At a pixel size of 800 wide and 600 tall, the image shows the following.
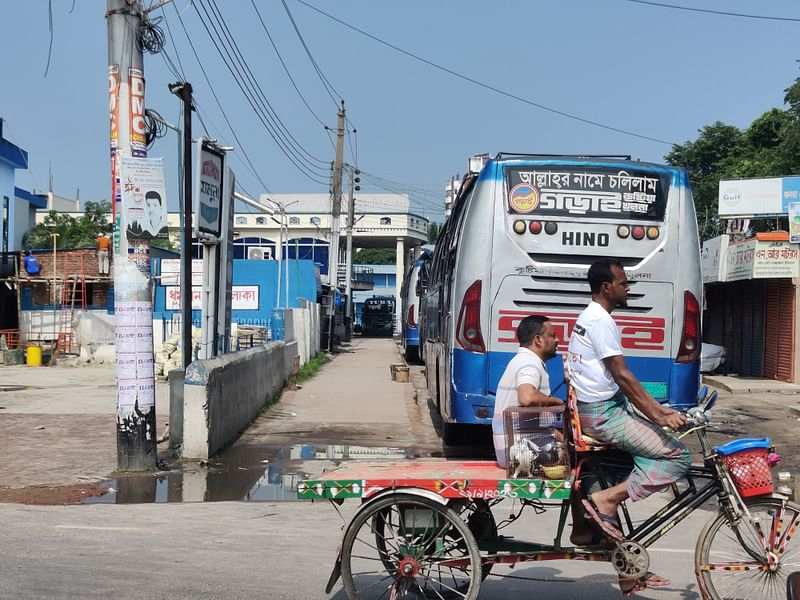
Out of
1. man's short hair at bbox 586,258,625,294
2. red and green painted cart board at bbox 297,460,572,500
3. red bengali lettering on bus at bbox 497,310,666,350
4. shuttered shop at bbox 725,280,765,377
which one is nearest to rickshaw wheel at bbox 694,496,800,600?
red and green painted cart board at bbox 297,460,572,500

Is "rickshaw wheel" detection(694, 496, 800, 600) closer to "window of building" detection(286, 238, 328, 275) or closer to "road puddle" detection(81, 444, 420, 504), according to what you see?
"road puddle" detection(81, 444, 420, 504)

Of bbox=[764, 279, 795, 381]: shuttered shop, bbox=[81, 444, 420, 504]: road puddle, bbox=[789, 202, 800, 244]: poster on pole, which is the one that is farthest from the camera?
bbox=[764, 279, 795, 381]: shuttered shop

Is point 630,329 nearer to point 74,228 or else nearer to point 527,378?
point 527,378

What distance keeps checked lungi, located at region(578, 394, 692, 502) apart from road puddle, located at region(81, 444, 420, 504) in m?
4.48

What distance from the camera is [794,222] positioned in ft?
71.2

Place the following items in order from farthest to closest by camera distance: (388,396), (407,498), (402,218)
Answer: (402,218)
(388,396)
(407,498)

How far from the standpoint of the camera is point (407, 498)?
15.7 feet

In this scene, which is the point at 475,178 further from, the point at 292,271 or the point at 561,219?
the point at 292,271

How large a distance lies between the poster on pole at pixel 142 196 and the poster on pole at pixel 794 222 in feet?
56.3

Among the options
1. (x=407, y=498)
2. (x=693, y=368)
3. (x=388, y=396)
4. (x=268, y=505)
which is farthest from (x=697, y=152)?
(x=407, y=498)

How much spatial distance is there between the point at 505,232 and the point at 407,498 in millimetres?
4833

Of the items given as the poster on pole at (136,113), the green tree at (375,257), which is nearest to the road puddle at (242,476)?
the poster on pole at (136,113)

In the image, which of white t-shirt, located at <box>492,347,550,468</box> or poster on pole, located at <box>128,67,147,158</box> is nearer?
white t-shirt, located at <box>492,347,550,468</box>

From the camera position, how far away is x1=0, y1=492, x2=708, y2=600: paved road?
17.8ft
